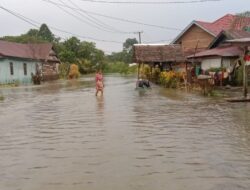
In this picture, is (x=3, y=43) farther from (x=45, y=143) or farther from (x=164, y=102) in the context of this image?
(x=45, y=143)

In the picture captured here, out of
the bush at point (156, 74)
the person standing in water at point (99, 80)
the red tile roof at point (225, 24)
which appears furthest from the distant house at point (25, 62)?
the person standing in water at point (99, 80)

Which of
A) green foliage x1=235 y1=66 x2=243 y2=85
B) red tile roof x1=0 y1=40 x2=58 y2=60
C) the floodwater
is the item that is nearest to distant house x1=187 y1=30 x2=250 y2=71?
green foliage x1=235 y1=66 x2=243 y2=85

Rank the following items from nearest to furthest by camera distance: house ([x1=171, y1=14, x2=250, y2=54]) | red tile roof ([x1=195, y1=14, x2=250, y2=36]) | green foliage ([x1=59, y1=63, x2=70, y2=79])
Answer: red tile roof ([x1=195, y1=14, x2=250, y2=36])
house ([x1=171, y1=14, x2=250, y2=54])
green foliage ([x1=59, y1=63, x2=70, y2=79])

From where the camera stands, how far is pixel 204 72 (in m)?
31.9

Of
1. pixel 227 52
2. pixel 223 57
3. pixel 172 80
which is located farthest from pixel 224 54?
pixel 172 80

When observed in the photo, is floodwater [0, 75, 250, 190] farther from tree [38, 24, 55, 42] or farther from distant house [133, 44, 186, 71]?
tree [38, 24, 55, 42]

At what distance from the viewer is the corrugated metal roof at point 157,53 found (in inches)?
1420

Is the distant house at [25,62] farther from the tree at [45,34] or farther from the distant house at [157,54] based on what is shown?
the tree at [45,34]

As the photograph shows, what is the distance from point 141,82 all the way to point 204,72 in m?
4.47

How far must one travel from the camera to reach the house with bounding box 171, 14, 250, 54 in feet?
132

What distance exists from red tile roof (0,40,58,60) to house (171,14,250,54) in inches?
675

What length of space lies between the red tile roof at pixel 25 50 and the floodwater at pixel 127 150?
31879 mm

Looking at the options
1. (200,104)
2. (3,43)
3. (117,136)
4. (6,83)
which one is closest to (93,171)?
(117,136)

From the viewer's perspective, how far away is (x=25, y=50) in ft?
179
